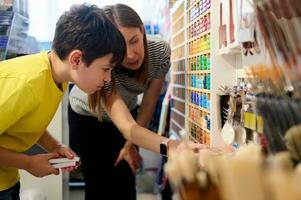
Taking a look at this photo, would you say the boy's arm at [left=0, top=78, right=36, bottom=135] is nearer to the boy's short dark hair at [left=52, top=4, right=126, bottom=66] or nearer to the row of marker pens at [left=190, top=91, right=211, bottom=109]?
the boy's short dark hair at [left=52, top=4, right=126, bottom=66]

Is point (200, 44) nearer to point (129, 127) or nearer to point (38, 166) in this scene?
point (129, 127)

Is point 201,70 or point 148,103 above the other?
point 201,70

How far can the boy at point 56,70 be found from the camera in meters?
0.97

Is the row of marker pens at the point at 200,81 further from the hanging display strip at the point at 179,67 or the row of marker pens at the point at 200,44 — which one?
the hanging display strip at the point at 179,67

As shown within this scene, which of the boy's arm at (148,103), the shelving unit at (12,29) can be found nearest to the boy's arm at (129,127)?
the boy's arm at (148,103)

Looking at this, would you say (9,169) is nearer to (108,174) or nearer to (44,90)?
(44,90)

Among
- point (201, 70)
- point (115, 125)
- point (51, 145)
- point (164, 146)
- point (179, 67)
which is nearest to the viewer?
point (164, 146)

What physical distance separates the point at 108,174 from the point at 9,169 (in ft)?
1.75

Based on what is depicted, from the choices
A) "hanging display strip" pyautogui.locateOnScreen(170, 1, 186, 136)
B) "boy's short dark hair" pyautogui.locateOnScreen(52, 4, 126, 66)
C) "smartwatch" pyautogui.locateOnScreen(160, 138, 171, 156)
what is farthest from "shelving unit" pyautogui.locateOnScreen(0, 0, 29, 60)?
"smartwatch" pyautogui.locateOnScreen(160, 138, 171, 156)

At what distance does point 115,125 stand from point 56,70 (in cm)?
44

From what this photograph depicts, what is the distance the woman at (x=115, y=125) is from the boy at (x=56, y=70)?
A: 202mm

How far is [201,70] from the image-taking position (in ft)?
3.67

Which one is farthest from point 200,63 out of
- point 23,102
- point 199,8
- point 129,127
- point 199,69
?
point 23,102

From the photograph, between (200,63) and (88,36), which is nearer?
(88,36)
